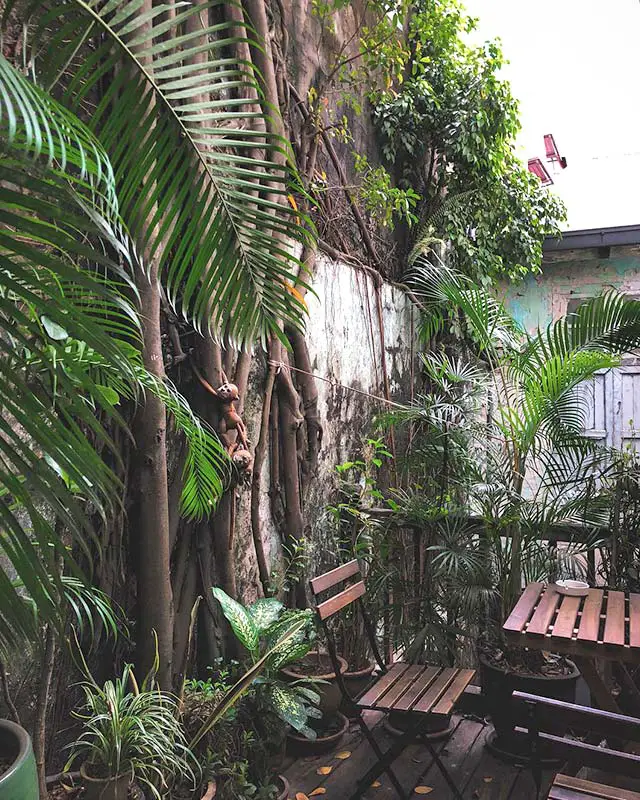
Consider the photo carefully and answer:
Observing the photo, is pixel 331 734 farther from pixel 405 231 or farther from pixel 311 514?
pixel 405 231

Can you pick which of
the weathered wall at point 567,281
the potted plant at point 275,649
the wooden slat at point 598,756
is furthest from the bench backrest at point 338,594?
the weathered wall at point 567,281

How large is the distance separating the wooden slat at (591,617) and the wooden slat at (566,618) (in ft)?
0.09

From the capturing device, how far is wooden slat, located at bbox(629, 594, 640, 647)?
241 centimetres

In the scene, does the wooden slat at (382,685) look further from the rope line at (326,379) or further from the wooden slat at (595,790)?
the rope line at (326,379)

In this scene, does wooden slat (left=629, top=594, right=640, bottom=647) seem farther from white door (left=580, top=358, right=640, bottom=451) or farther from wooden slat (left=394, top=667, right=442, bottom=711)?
white door (left=580, top=358, right=640, bottom=451)

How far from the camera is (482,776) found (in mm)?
3078

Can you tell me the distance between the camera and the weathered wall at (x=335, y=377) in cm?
362

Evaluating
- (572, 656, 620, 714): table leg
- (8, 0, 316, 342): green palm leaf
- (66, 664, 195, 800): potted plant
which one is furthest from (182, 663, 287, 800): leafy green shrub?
(8, 0, 316, 342): green palm leaf

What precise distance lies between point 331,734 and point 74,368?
2782 mm

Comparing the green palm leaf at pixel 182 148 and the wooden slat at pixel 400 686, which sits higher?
the green palm leaf at pixel 182 148

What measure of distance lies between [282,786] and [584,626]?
1311 millimetres

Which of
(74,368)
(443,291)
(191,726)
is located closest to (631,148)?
(443,291)

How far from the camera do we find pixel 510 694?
10.8 feet

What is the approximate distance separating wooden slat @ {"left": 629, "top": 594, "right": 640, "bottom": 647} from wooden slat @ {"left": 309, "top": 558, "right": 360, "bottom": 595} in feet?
3.66
